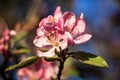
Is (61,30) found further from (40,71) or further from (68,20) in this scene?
(40,71)

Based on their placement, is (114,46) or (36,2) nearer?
(36,2)

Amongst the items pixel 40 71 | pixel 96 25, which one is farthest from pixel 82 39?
pixel 96 25

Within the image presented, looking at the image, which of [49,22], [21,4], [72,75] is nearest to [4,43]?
[72,75]

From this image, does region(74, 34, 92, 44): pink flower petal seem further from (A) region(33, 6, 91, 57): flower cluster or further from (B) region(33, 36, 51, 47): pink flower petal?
(B) region(33, 36, 51, 47): pink flower petal

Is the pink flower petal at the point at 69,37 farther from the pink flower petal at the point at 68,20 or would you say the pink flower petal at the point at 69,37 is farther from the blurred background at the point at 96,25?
the blurred background at the point at 96,25

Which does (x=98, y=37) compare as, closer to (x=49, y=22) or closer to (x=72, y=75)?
(x=72, y=75)

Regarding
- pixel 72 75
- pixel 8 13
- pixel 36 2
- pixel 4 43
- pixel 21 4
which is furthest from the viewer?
pixel 21 4
